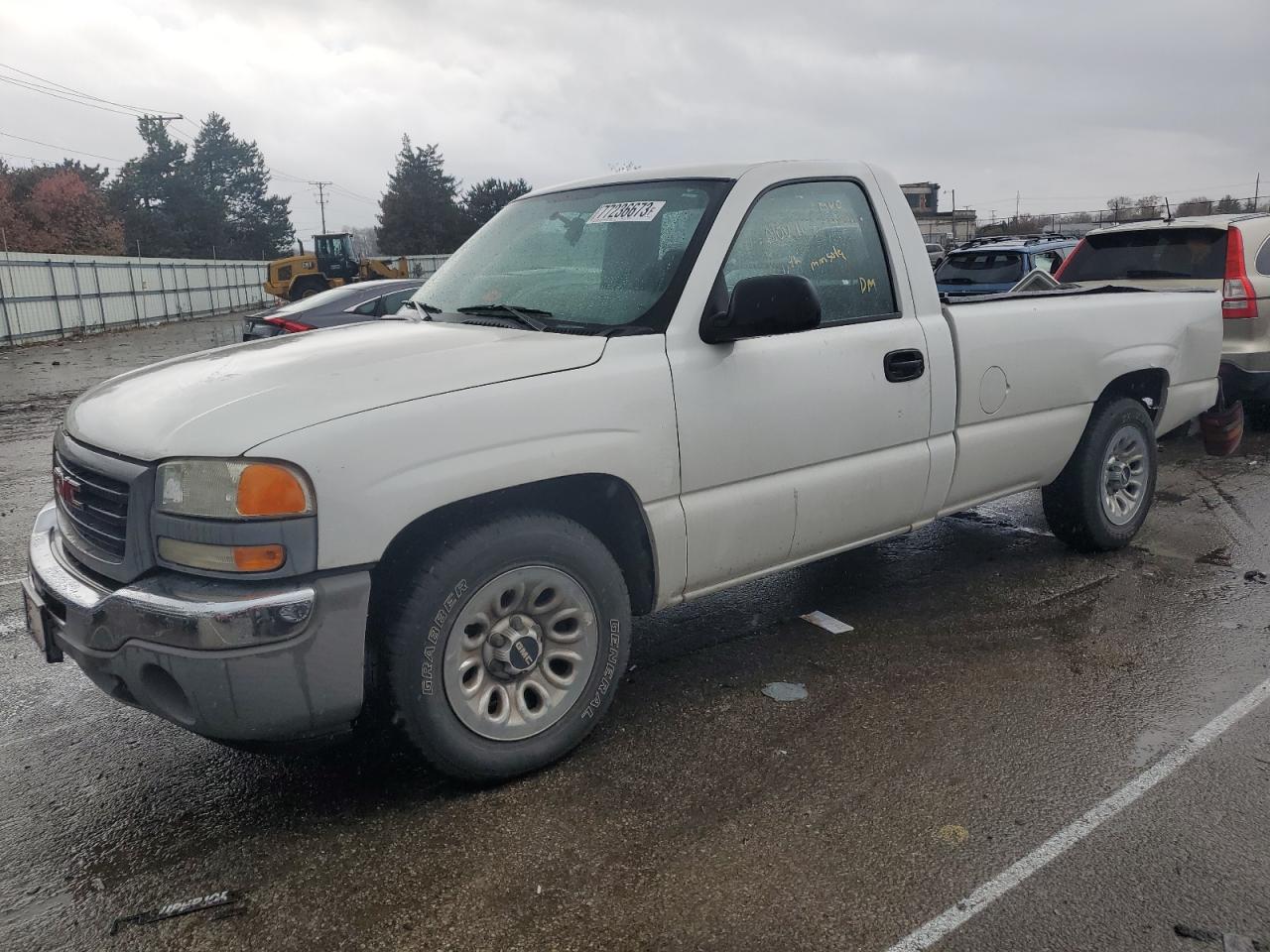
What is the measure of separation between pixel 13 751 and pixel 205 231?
71832mm

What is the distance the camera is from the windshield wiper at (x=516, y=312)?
140 inches

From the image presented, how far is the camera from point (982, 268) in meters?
13.5

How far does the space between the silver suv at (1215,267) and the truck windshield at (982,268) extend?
4202mm

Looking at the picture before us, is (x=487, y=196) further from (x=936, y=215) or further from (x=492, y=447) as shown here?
(x=492, y=447)

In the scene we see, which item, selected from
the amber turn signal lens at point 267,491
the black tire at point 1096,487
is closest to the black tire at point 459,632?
the amber turn signal lens at point 267,491

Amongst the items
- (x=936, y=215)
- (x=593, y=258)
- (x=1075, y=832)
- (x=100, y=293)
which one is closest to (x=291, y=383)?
(x=593, y=258)

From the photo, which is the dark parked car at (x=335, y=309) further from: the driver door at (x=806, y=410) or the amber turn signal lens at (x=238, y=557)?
the amber turn signal lens at (x=238, y=557)

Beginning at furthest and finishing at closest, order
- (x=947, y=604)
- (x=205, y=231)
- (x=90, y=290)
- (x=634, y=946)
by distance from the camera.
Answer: (x=205, y=231), (x=90, y=290), (x=947, y=604), (x=634, y=946)

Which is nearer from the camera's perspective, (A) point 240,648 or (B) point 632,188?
(A) point 240,648

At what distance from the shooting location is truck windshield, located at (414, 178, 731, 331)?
3.54 m

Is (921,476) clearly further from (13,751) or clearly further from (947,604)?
(13,751)

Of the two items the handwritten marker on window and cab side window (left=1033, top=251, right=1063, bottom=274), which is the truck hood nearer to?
the handwritten marker on window

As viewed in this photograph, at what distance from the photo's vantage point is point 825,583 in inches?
209

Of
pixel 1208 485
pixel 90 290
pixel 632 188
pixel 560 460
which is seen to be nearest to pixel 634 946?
pixel 560 460
